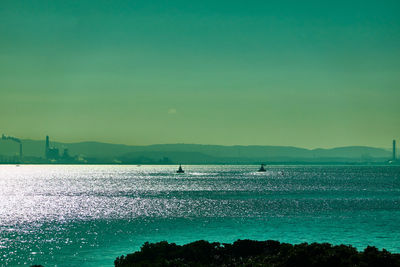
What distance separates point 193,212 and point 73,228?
29484 mm

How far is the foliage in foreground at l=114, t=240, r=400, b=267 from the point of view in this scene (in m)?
32.4

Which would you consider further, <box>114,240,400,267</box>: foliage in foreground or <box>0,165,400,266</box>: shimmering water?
<box>0,165,400,266</box>: shimmering water

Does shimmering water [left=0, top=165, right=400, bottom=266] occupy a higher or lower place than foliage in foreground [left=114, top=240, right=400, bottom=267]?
lower

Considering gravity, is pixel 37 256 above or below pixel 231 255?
below

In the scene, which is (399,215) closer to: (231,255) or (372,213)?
(372,213)

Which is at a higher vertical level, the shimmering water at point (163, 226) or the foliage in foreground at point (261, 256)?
the foliage in foreground at point (261, 256)

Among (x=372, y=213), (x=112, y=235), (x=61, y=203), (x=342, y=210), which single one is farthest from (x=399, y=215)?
(x=61, y=203)

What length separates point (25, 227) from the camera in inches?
3022

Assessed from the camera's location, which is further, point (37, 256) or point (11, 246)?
point (11, 246)

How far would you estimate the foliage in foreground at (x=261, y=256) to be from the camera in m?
32.4

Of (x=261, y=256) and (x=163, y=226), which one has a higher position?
(x=261, y=256)

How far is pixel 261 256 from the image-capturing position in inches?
1501

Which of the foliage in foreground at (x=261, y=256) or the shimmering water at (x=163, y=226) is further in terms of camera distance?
the shimmering water at (x=163, y=226)

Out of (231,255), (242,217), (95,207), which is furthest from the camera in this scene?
(95,207)
